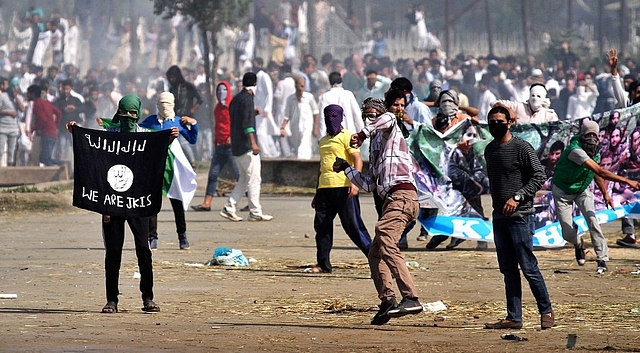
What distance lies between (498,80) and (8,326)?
2794 centimetres

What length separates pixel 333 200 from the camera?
12875 millimetres

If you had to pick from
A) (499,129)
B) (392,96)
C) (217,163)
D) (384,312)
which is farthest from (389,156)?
(217,163)

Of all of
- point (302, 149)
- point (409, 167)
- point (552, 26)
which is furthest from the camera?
point (552, 26)

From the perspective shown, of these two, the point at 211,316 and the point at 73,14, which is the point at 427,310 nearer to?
the point at 211,316

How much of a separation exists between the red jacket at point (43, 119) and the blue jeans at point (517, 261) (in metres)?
19.4

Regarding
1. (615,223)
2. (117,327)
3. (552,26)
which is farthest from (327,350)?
(552,26)

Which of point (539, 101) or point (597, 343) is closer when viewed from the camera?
point (597, 343)

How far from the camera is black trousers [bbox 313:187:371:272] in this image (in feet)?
41.9

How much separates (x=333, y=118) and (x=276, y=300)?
2.39 m

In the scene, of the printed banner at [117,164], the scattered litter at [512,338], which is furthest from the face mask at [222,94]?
the scattered litter at [512,338]

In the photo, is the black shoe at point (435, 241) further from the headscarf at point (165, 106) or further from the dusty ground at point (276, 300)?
the headscarf at point (165, 106)

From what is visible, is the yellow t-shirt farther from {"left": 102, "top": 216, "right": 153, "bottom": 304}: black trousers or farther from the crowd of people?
{"left": 102, "top": 216, "right": 153, "bottom": 304}: black trousers

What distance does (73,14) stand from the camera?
46.7 m

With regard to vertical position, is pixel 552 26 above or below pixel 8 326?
above
